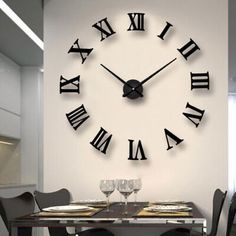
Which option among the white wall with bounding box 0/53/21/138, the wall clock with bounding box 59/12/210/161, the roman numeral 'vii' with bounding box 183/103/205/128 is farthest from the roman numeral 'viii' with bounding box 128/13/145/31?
the white wall with bounding box 0/53/21/138

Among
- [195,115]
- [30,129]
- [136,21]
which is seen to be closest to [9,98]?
[30,129]

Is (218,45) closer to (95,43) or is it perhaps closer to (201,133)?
(201,133)

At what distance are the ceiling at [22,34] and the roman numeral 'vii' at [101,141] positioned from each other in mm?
1283

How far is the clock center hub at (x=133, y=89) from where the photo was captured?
3.39m

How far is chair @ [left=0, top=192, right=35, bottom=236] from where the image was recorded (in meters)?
2.44

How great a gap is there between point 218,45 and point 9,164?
4.15 metres

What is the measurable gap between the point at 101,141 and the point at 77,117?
262mm

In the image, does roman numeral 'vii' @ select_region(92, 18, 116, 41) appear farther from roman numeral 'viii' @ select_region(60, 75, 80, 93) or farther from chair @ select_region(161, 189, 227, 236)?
chair @ select_region(161, 189, 227, 236)

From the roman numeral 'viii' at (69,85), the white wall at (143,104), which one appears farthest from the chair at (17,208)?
the roman numeral 'viii' at (69,85)

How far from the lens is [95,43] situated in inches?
137

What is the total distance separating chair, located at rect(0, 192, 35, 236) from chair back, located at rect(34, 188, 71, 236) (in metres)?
0.24

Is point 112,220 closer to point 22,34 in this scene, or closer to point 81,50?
point 81,50

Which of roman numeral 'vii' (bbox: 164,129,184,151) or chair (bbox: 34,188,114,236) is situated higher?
roman numeral 'vii' (bbox: 164,129,184,151)

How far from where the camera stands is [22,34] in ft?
16.7
